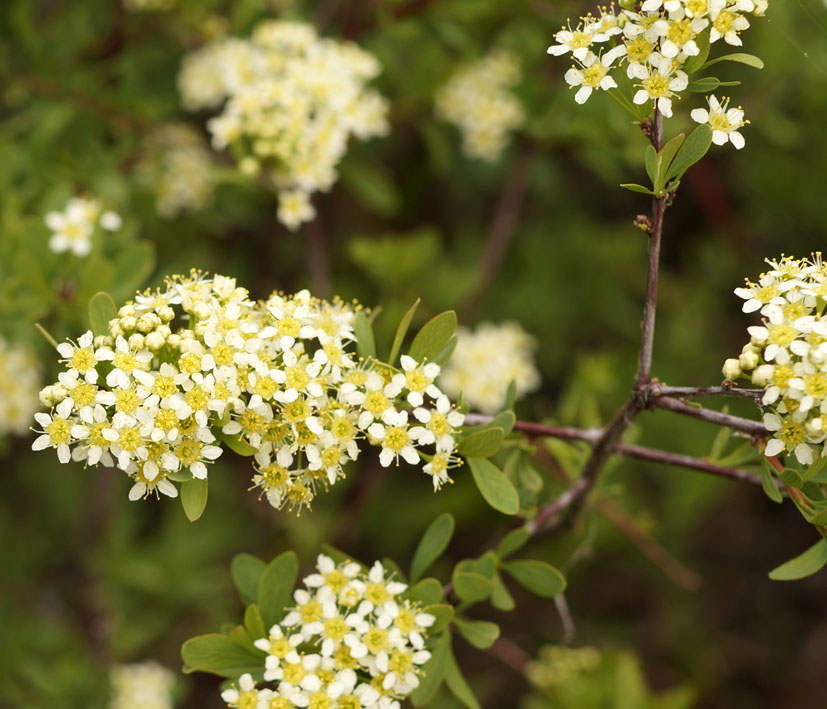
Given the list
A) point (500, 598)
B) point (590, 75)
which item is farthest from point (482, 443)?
point (590, 75)

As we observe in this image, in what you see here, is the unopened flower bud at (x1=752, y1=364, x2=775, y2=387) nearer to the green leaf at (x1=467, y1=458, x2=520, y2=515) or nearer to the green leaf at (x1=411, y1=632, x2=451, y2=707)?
the green leaf at (x1=467, y1=458, x2=520, y2=515)

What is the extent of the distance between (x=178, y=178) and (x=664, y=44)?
105 inches

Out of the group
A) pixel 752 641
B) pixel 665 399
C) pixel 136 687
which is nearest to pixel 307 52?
pixel 665 399

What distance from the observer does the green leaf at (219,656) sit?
6.17 ft

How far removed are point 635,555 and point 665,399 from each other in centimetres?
293

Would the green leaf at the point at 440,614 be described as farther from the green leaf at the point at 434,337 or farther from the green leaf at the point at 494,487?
the green leaf at the point at 434,337

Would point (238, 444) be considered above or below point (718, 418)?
below

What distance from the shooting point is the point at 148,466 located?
1.73 m

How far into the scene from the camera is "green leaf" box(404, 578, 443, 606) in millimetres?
1975

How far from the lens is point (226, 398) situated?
168 centimetres

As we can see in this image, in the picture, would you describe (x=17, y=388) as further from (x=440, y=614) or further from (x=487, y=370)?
(x=440, y=614)

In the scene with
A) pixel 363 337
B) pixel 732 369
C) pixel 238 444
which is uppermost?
pixel 732 369

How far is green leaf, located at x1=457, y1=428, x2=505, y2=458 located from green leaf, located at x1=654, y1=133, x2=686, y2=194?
0.64 metres

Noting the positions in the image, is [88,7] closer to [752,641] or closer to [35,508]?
[35,508]
